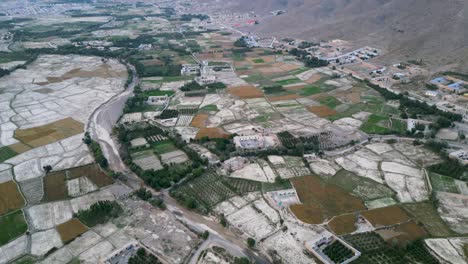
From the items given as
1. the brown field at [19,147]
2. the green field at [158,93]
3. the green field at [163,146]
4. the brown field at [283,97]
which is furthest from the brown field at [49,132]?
the brown field at [283,97]

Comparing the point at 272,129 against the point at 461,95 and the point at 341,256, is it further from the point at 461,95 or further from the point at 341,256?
the point at 461,95

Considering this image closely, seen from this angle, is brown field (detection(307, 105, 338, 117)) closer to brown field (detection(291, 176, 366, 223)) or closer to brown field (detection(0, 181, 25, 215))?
brown field (detection(291, 176, 366, 223))

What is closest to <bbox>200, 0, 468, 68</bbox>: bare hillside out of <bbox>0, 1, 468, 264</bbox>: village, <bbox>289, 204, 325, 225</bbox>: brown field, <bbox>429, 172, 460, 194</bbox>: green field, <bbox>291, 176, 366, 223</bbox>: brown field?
<bbox>0, 1, 468, 264</bbox>: village

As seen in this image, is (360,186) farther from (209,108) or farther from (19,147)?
(19,147)

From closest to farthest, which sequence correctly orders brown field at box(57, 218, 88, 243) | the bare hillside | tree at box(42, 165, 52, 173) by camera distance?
brown field at box(57, 218, 88, 243), tree at box(42, 165, 52, 173), the bare hillside

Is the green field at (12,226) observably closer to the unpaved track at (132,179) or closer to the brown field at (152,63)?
the unpaved track at (132,179)

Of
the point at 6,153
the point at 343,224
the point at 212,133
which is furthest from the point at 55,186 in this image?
the point at 343,224

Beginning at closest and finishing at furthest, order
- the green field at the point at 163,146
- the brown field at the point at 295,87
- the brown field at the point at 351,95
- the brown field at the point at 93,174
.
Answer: the brown field at the point at 93,174 < the green field at the point at 163,146 < the brown field at the point at 351,95 < the brown field at the point at 295,87
